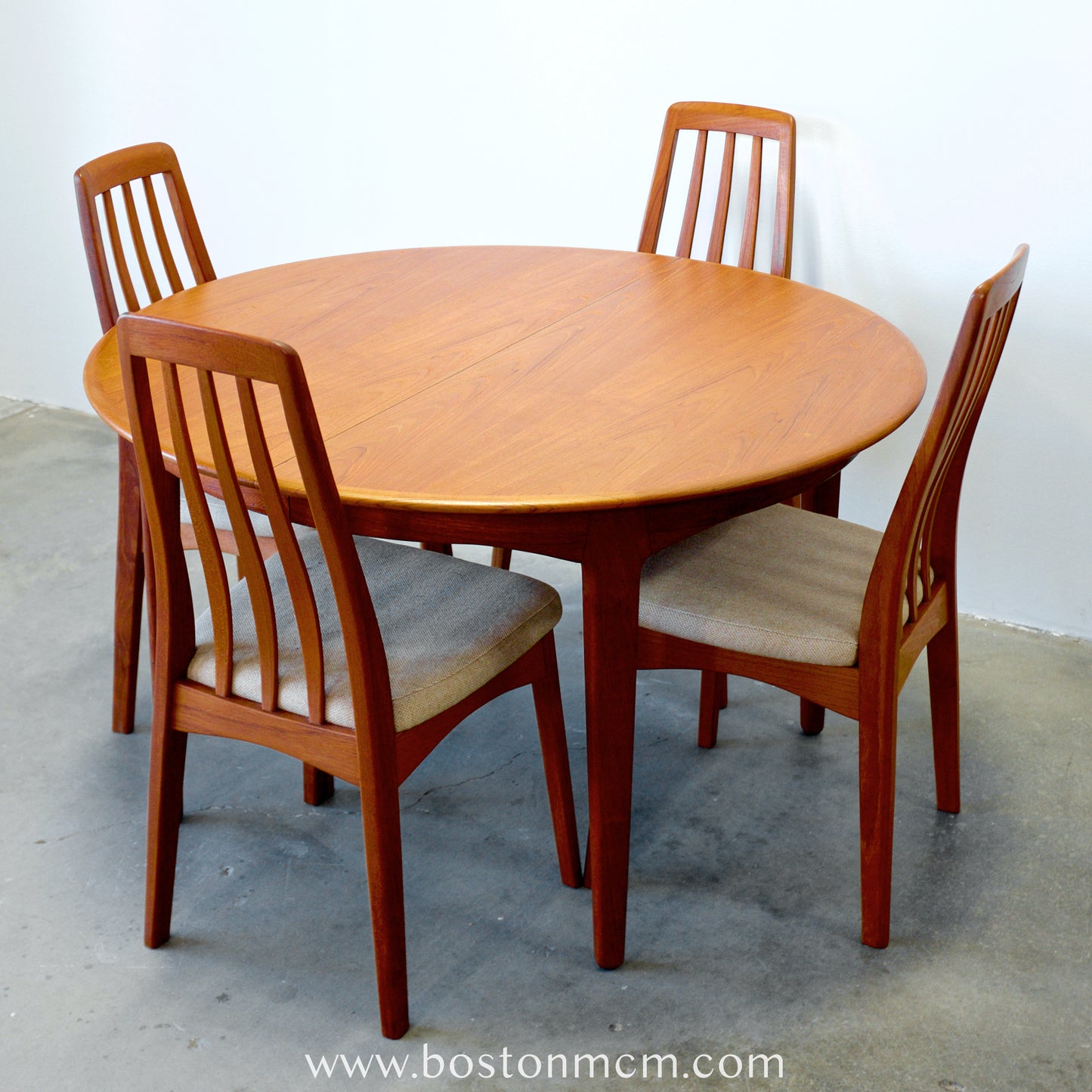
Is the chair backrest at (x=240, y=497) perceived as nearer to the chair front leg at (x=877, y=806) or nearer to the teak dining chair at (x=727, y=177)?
the chair front leg at (x=877, y=806)

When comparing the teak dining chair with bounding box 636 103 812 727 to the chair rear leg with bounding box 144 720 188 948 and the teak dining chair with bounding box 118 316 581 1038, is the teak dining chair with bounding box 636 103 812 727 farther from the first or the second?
the chair rear leg with bounding box 144 720 188 948

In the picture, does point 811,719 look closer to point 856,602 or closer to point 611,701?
point 856,602

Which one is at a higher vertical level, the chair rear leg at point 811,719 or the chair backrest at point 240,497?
the chair backrest at point 240,497

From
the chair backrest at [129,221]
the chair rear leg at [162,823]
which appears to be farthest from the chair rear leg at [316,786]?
the chair backrest at [129,221]

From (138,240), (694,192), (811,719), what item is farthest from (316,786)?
(694,192)

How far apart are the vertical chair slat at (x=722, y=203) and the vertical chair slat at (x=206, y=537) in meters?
1.29

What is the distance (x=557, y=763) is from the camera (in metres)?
1.85

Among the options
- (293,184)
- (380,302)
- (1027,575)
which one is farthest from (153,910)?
(293,184)

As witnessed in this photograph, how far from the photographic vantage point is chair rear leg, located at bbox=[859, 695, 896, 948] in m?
1.67

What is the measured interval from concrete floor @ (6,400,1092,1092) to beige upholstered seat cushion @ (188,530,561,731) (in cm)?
46

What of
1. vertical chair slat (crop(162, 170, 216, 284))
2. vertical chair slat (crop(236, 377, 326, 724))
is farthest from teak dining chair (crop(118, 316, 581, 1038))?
Answer: vertical chair slat (crop(162, 170, 216, 284))

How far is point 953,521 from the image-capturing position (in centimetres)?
184

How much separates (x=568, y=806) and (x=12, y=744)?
112 cm

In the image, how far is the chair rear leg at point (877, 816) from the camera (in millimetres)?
1668
